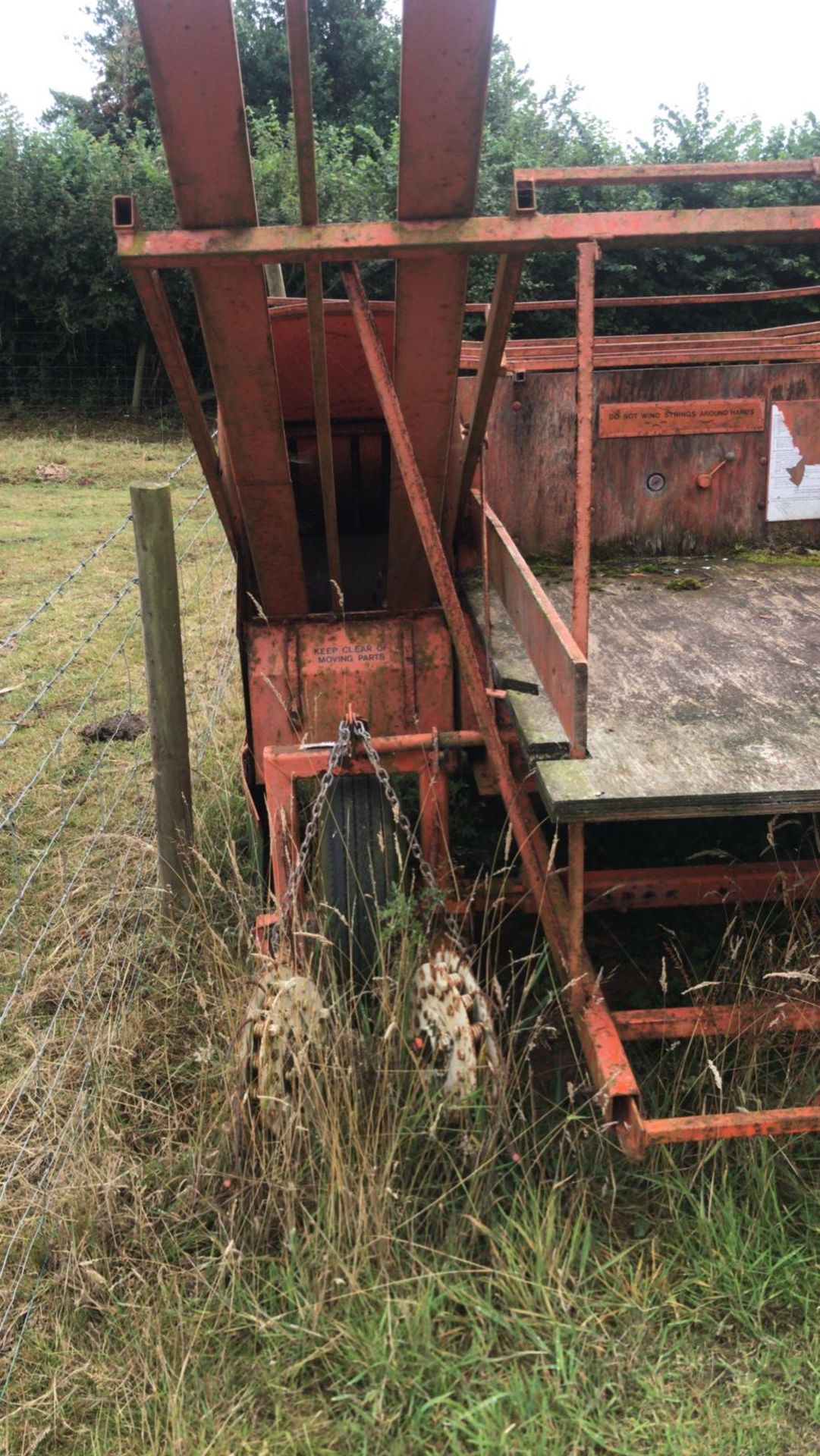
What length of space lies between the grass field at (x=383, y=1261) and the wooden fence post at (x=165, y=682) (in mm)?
517

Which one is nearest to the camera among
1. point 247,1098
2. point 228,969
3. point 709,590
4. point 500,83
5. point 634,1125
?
point 634,1125

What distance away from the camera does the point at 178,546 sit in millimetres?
9156

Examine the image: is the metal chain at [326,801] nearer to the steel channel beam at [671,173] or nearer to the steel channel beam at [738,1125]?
the steel channel beam at [738,1125]

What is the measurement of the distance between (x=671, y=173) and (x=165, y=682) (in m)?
2.02

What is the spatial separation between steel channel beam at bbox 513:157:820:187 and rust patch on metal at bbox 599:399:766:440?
1713 millimetres

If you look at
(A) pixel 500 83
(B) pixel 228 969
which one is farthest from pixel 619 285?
(B) pixel 228 969

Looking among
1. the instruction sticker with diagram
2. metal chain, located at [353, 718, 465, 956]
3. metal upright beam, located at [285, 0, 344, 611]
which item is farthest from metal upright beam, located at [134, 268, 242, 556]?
the instruction sticker with diagram

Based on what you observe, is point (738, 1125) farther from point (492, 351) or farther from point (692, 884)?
point (492, 351)

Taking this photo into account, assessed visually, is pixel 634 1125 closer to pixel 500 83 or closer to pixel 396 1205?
pixel 396 1205

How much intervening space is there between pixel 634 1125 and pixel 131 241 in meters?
2.11

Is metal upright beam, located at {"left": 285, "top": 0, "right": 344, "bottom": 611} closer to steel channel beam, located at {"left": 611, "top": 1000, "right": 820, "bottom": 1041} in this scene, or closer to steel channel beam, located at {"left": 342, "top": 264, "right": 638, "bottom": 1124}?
steel channel beam, located at {"left": 342, "top": 264, "right": 638, "bottom": 1124}

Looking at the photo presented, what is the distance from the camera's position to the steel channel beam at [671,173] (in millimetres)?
2293

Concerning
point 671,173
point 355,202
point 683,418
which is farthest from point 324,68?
point 671,173

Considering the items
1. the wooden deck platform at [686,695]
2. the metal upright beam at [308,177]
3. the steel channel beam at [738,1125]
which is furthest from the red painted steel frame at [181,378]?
the steel channel beam at [738,1125]
